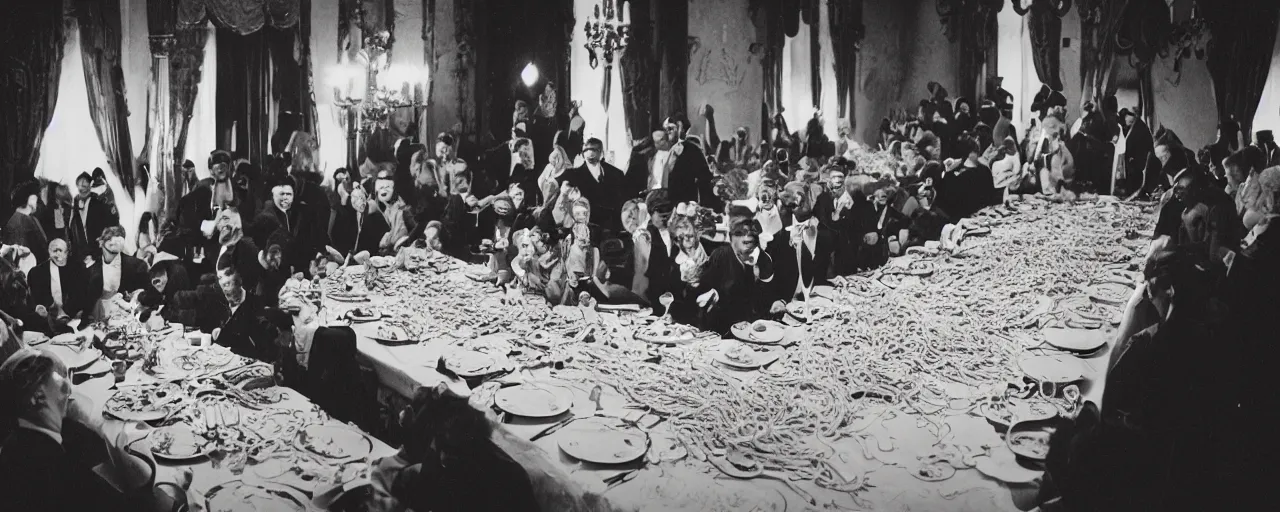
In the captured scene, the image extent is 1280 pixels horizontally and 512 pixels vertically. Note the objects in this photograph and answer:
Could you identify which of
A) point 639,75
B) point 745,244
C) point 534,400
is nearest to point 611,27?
point 639,75

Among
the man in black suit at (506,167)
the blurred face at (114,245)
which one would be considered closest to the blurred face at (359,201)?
the man in black suit at (506,167)

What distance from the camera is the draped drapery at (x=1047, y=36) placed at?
6.90 meters

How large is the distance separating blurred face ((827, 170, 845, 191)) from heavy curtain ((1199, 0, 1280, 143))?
229cm

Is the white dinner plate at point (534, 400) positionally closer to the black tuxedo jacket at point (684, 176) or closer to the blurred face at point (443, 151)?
the black tuxedo jacket at point (684, 176)

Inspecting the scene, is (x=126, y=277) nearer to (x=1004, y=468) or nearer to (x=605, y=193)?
(x=605, y=193)

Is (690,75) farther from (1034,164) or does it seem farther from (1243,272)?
(1243,272)

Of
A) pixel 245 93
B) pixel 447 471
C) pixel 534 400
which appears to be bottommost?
pixel 447 471

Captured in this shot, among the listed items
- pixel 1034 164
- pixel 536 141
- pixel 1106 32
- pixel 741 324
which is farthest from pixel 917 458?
pixel 536 141

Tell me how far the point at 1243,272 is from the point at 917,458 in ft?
6.99

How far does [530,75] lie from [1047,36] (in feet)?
11.5

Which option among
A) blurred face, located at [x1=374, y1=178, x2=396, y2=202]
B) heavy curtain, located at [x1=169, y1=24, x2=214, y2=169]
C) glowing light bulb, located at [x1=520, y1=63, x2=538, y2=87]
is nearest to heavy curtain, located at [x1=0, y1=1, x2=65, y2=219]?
heavy curtain, located at [x1=169, y1=24, x2=214, y2=169]

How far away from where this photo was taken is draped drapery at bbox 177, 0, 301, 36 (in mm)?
7816

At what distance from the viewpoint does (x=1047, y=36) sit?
6.93m

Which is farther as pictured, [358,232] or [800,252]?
[358,232]
